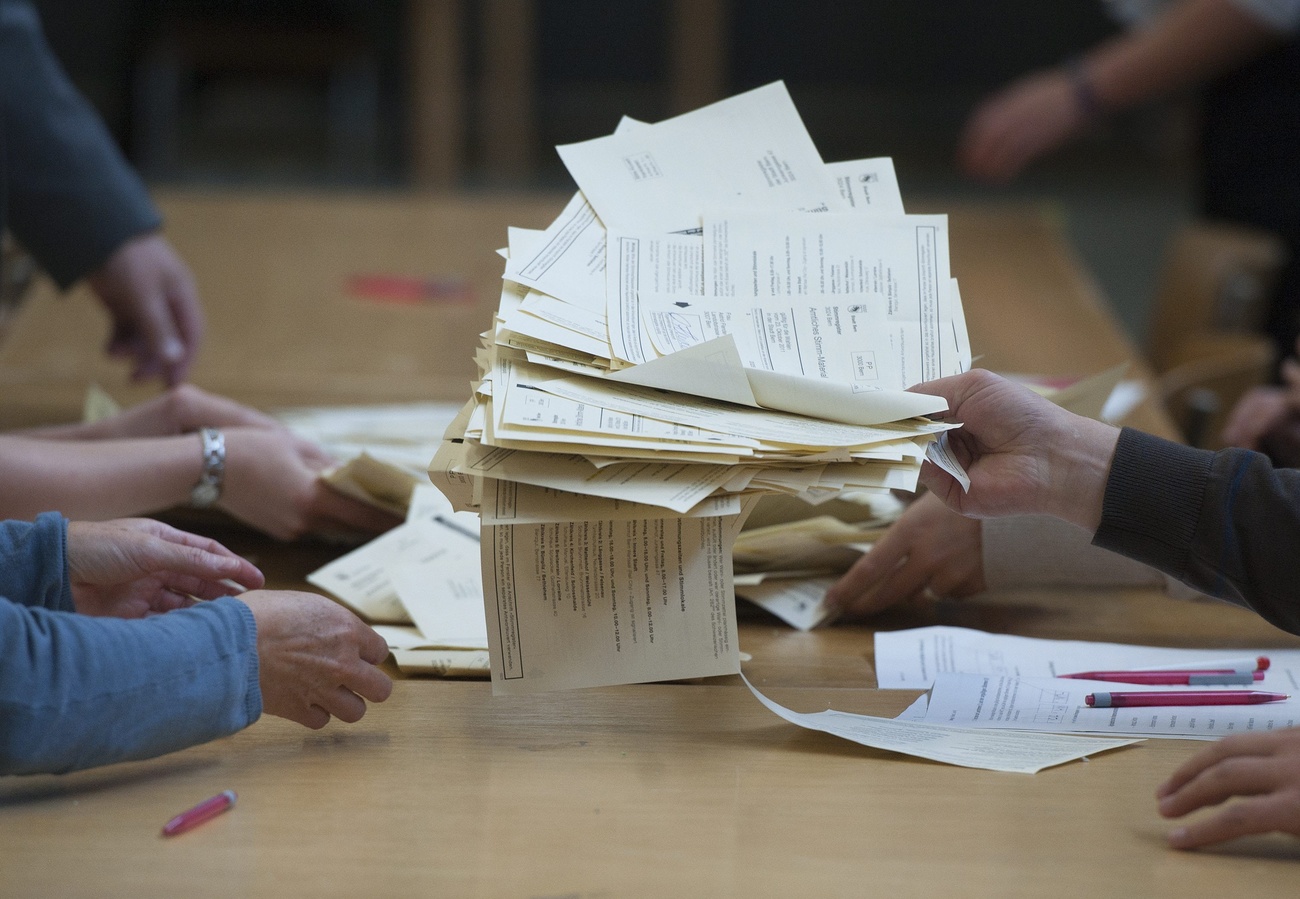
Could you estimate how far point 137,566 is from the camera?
0.89 metres

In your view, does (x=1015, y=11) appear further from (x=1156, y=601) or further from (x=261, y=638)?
(x=261, y=638)

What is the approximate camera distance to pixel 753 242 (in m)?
1.01

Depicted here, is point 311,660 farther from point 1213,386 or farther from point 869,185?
point 1213,386

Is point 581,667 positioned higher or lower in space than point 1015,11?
lower

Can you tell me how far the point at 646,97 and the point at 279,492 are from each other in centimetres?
486

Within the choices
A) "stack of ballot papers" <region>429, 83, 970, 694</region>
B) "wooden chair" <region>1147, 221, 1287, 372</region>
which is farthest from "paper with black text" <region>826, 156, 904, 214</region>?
"wooden chair" <region>1147, 221, 1287, 372</region>

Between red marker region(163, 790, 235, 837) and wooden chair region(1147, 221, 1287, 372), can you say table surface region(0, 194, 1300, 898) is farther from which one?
wooden chair region(1147, 221, 1287, 372)

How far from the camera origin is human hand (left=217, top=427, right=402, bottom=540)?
1.20 meters

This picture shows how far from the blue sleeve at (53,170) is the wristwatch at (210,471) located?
602 millimetres

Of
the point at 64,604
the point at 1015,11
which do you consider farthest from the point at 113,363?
the point at 1015,11

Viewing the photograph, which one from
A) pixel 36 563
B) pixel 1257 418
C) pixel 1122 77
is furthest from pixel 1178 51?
pixel 36 563

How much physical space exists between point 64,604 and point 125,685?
0.15 m

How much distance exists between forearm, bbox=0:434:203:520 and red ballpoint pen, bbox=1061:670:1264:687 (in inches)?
30.5

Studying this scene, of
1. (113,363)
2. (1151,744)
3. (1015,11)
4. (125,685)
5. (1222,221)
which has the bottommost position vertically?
(1151,744)
